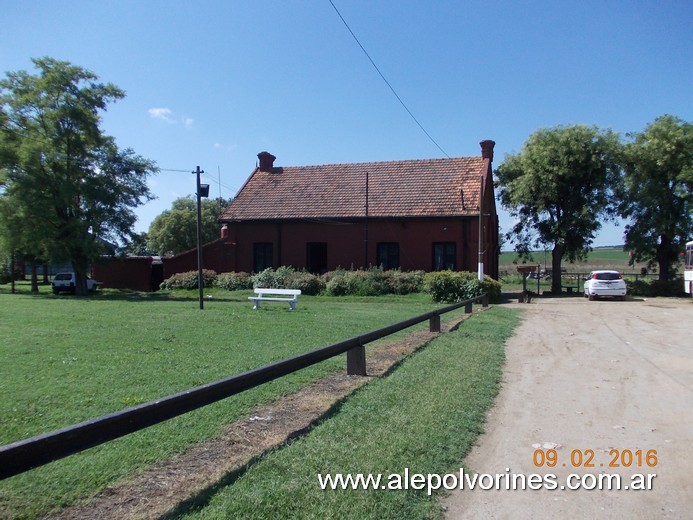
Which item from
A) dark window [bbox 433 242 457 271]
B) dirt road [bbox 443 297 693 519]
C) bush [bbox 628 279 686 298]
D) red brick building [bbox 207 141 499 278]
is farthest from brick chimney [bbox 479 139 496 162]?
dirt road [bbox 443 297 693 519]

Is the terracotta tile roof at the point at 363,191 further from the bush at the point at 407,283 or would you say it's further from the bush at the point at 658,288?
the bush at the point at 658,288

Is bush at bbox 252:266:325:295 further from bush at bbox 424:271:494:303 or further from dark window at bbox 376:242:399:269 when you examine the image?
bush at bbox 424:271:494:303

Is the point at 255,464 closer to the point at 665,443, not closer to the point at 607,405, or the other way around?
the point at 665,443

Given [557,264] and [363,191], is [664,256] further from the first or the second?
[363,191]

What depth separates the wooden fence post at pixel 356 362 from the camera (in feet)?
26.6

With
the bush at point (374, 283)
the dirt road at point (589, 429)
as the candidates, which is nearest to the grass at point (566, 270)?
the bush at point (374, 283)

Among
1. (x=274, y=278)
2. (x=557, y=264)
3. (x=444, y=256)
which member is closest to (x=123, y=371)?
(x=274, y=278)

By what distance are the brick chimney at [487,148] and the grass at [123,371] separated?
17.8m

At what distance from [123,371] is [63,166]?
90.8 ft

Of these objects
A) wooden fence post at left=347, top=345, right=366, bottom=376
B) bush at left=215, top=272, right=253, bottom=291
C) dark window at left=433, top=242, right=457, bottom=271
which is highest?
dark window at left=433, top=242, right=457, bottom=271

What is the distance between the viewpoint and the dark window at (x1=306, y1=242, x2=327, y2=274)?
32.3 metres

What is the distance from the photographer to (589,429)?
579 cm

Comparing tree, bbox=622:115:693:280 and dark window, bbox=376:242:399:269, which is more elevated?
tree, bbox=622:115:693:280

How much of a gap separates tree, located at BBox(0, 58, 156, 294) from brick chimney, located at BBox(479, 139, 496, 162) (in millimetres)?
21584
